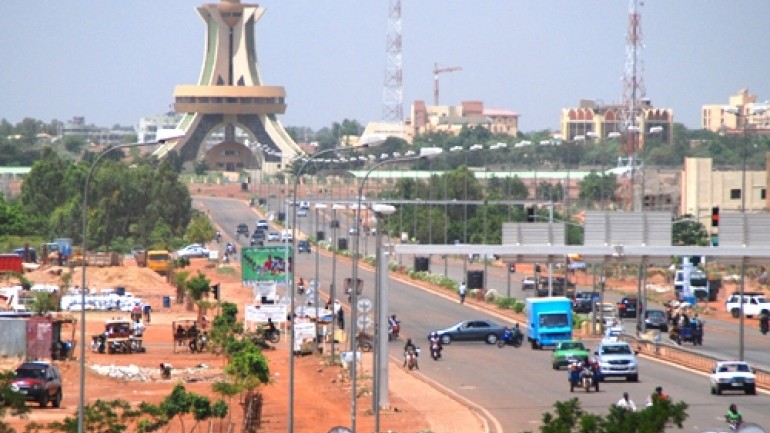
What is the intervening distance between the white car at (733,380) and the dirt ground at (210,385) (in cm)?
729

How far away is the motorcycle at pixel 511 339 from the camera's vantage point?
59500 millimetres

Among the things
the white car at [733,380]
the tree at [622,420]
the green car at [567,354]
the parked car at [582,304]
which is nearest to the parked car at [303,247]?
the parked car at [582,304]

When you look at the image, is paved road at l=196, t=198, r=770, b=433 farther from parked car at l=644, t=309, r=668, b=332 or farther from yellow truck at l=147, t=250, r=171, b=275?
yellow truck at l=147, t=250, r=171, b=275

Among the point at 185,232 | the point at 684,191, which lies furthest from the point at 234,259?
the point at 684,191

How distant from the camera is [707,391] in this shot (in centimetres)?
4244

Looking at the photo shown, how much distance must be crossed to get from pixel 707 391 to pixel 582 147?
104 m

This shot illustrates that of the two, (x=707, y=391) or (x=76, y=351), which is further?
(x=76, y=351)

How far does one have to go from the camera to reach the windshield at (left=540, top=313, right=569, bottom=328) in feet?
186

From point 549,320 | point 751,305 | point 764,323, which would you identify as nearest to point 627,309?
point 751,305

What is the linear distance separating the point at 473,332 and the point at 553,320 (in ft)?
14.4

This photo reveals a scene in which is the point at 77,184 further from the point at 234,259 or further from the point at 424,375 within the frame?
the point at 424,375

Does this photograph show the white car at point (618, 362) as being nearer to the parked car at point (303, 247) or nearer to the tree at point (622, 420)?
the tree at point (622, 420)

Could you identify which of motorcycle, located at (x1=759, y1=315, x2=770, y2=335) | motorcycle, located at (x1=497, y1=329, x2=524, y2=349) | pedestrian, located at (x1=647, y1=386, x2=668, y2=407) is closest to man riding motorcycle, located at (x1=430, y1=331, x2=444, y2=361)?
motorcycle, located at (x1=497, y1=329, x2=524, y2=349)

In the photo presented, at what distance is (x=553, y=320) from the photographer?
56969 millimetres
